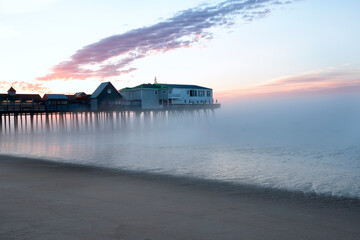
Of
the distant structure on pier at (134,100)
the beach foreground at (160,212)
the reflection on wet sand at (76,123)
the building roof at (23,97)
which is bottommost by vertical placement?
the beach foreground at (160,212)

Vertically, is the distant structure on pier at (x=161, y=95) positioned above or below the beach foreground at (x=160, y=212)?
above

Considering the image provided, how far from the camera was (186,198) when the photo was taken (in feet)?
30.7

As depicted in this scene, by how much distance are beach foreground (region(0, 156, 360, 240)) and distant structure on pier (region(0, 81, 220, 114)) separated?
40855 mm

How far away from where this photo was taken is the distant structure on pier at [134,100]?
52062 mm

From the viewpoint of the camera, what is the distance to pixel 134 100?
58094mm

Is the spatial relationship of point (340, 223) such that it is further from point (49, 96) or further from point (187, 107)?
point (49, 96)

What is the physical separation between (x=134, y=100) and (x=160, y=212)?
5148 cm

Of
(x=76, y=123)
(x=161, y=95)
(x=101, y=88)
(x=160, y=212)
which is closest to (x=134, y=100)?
(x=161, y=95)

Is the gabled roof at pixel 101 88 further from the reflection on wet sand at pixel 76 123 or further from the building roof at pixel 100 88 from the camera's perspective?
the reflection on wet sand at pixel 76 123

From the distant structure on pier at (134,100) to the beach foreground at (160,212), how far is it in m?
40.9

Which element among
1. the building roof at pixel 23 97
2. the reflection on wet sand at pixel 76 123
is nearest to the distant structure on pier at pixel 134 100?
the building roof at pixel 23 97

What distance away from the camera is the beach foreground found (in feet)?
20.5

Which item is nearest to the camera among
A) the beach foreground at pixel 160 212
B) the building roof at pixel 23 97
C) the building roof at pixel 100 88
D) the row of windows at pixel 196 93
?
the beach foreground at pixel 160 212

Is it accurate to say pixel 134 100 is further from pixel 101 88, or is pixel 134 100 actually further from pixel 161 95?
pixel 101 88
